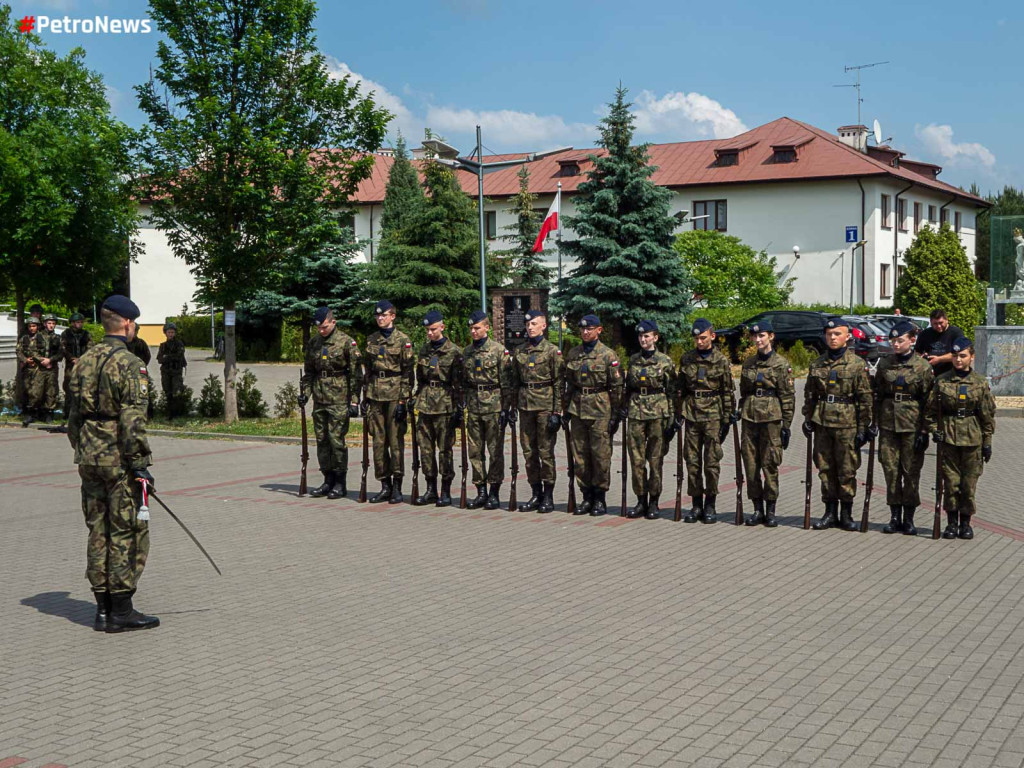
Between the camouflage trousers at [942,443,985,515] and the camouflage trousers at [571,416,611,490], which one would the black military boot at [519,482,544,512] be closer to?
the camouflage trousers at [571,416,611,490]

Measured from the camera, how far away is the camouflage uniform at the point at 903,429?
9.63 metres

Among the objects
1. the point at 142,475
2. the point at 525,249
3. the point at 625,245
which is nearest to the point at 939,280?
the point at 525,249

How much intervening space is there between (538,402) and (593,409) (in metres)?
0.61

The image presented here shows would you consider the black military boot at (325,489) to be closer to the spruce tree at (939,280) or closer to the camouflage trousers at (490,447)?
the camouflage trousers at (490,447)

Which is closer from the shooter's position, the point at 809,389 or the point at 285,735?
the point at 285,735

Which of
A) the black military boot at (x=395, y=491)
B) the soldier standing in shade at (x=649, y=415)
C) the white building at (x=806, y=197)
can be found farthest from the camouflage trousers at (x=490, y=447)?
the white building at (x=806, y=197)

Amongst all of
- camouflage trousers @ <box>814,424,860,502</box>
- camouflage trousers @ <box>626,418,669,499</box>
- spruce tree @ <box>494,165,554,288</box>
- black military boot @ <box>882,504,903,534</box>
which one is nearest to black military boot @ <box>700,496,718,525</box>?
camouflage trousers @ <box>626,418,669,499</box>

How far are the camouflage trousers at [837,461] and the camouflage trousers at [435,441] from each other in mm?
3683

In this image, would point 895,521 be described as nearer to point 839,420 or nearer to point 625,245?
point 839,420

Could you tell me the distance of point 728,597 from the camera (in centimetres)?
744

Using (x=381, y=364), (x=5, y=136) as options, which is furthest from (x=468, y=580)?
(x=5, y=136)

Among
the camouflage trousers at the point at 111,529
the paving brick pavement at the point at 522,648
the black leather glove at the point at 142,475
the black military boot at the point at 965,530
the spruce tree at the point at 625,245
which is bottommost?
the paving brick pavement at the point at 522,648

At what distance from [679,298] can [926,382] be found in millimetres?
23311

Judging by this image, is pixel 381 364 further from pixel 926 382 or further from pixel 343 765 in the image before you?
pixel 343 765
